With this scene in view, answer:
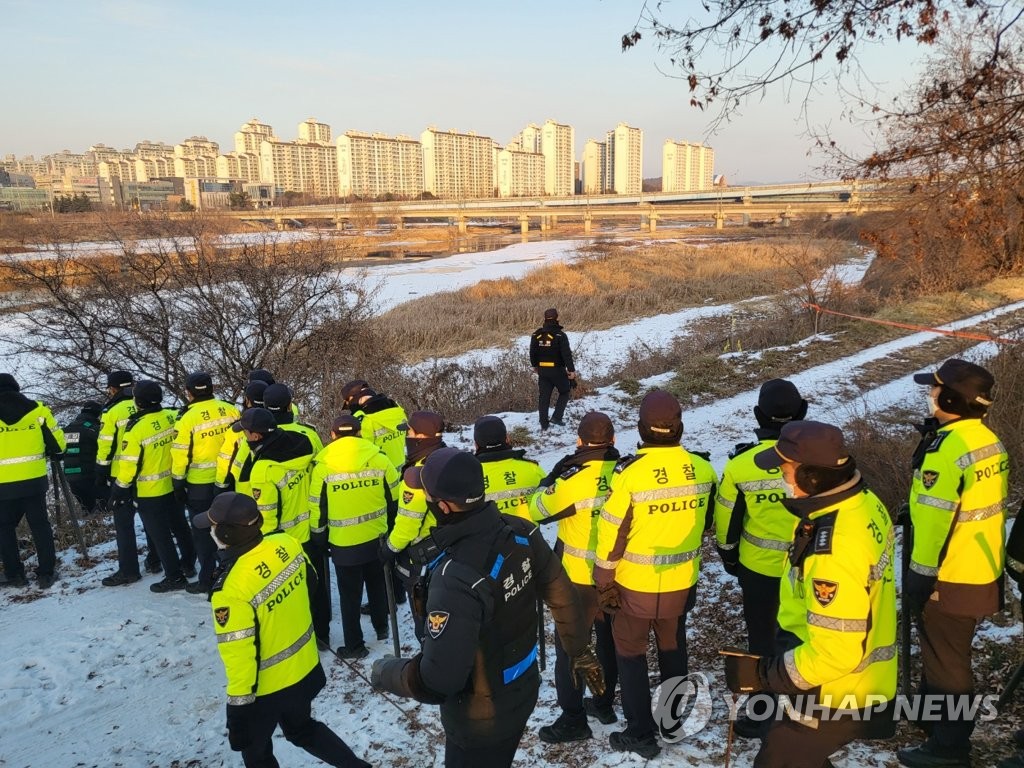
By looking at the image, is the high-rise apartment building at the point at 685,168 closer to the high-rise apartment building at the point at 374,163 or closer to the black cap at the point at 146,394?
the high-rise apartment building at the point at 374,163

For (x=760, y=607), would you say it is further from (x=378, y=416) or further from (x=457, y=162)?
(x=457, y=162)

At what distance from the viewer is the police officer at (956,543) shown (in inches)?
119

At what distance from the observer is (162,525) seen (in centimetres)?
602

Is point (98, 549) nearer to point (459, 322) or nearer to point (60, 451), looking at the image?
point (60, 451)

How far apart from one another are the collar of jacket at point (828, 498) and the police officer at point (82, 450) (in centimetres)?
761

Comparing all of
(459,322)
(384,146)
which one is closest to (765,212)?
(459,322)

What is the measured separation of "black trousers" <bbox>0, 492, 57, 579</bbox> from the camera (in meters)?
6.16

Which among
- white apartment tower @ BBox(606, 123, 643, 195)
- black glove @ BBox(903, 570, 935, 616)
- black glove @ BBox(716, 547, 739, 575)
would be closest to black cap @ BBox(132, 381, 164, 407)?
black glove @ BBox(716, 547, 739, 575)

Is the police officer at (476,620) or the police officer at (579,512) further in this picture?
the police officer at (579,512)

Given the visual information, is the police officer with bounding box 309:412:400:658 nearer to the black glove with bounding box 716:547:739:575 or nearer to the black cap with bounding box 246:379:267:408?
the black cap with bounding box 246:379:267:408

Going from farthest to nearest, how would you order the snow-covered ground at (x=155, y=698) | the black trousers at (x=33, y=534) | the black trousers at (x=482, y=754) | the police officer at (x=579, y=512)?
the black trousers at (x=33, y=534) → the snow-covered ground at (x=155, y=698) → the police officer at (x=579, y=512) → the black trousers at (x=482, y=754)

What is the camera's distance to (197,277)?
34.3 feet

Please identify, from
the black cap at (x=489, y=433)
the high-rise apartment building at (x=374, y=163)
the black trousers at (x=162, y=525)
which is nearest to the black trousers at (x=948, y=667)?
the black cap at (x=489, y=433)

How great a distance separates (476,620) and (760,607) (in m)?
2.25
